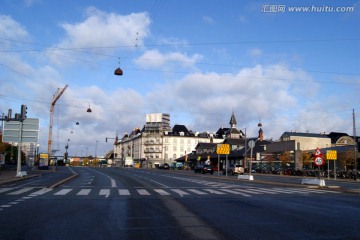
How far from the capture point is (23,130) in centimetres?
3488

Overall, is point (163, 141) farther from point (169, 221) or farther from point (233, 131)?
point (169, 221)

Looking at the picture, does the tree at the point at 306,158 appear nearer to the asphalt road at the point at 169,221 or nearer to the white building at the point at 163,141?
the asphalt road at the point at 169,221

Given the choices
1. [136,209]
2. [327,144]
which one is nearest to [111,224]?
[136,209]

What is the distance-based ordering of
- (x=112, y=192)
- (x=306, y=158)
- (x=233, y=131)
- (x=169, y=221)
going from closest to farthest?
(x=169, y=221) < (x=112, y=192) < (x=306, y=158) < (x=233, y=131)

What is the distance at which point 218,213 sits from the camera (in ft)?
41.6

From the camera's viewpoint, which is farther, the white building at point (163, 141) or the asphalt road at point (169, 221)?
the white building at point (163, 141)

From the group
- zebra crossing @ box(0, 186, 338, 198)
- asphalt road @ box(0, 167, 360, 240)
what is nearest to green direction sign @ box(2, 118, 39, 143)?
zebra crossing @ box(0, 186, 338, 198)

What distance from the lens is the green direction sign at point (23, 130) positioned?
34562 millimetres

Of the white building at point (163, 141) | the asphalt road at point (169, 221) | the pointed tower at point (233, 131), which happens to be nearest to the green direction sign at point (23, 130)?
the asphalt road at point (169, 221)

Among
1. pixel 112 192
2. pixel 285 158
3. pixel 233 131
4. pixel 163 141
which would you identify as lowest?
pixel 112 192

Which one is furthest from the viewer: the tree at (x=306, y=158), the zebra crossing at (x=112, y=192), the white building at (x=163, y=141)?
the white building at (x=163, y=141)

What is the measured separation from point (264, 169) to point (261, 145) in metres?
16.3

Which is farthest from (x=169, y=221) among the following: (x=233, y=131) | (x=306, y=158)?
(x=233, y=131)

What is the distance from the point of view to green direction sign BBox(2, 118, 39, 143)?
113 ft
